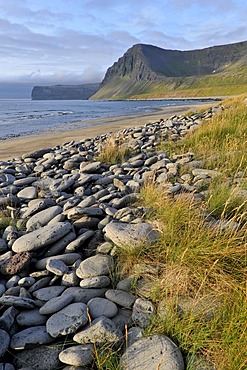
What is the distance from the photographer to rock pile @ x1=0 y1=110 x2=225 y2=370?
1.97 metres

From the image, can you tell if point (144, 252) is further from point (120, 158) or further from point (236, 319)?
point (120, 158)

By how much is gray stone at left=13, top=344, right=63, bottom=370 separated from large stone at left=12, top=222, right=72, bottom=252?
118 centimetres

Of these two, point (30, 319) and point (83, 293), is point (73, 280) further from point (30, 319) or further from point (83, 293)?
point (30, 319)

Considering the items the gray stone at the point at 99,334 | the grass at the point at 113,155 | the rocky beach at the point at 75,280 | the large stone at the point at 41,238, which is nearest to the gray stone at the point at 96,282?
the rocky beach at the point at 75,280

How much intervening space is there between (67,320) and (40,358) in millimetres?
283

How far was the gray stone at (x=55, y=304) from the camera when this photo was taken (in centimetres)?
227

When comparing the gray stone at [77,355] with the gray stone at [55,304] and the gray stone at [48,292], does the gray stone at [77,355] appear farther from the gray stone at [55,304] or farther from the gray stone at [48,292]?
the gray stone at [48,292]

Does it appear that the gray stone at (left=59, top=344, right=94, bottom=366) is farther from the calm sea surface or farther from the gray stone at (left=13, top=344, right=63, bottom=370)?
the calm sea surface

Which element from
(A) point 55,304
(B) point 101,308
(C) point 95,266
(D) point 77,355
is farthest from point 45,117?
(D) point 77,355

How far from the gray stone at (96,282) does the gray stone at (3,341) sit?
2.26ft

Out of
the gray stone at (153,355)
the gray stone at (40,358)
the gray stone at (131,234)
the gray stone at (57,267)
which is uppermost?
the gray stone at (131,234)

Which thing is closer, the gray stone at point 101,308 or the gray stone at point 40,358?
the gray stone at point 40,358

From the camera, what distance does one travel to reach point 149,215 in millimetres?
3428

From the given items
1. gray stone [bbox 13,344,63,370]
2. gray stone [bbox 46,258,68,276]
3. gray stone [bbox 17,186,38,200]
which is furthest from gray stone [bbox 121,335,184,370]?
gray stone [bbox 17,186,38,200]
